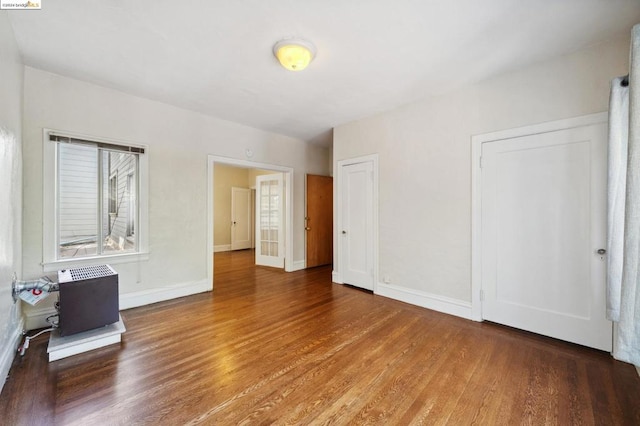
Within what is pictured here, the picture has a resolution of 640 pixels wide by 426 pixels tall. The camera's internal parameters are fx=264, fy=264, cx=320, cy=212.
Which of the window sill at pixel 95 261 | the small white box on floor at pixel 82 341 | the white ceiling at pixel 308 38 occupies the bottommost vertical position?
the small white box on floor at pixel 82 341

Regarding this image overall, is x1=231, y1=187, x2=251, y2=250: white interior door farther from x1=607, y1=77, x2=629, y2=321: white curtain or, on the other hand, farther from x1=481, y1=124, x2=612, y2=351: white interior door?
x1=607, y1=77, x2=629, y2=321: white curtain

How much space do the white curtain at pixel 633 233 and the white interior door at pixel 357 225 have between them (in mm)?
2691

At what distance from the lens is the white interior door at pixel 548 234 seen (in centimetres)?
234

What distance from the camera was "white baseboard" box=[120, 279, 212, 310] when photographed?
10.8 feet

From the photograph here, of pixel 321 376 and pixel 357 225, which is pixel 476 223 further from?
pixel 321 376

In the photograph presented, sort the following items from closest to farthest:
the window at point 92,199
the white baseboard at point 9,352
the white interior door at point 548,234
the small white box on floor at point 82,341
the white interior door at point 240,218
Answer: the white baseboard at point 9,352 → the small white box on floor at point 82,341 → the white interior door at point 548,234 → the window at point 92,199 → the white interior door at point 240,218

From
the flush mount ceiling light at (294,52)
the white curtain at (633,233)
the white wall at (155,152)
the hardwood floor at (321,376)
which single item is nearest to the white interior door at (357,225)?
the hardwood floor at (321,376)

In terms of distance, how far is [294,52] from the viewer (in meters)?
2.29

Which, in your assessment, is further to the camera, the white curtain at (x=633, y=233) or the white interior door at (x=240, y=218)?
the white interior door at (x=240, y=218)

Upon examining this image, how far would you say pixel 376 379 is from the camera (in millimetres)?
1937

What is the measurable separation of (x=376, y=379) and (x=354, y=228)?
100 inches

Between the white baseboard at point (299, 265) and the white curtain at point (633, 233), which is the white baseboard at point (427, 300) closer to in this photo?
the white curtain at point (633, 233)

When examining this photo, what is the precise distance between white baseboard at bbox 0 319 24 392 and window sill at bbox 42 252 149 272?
1.86 feet

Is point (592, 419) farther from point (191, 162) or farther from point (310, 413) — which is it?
point (191, 162)
